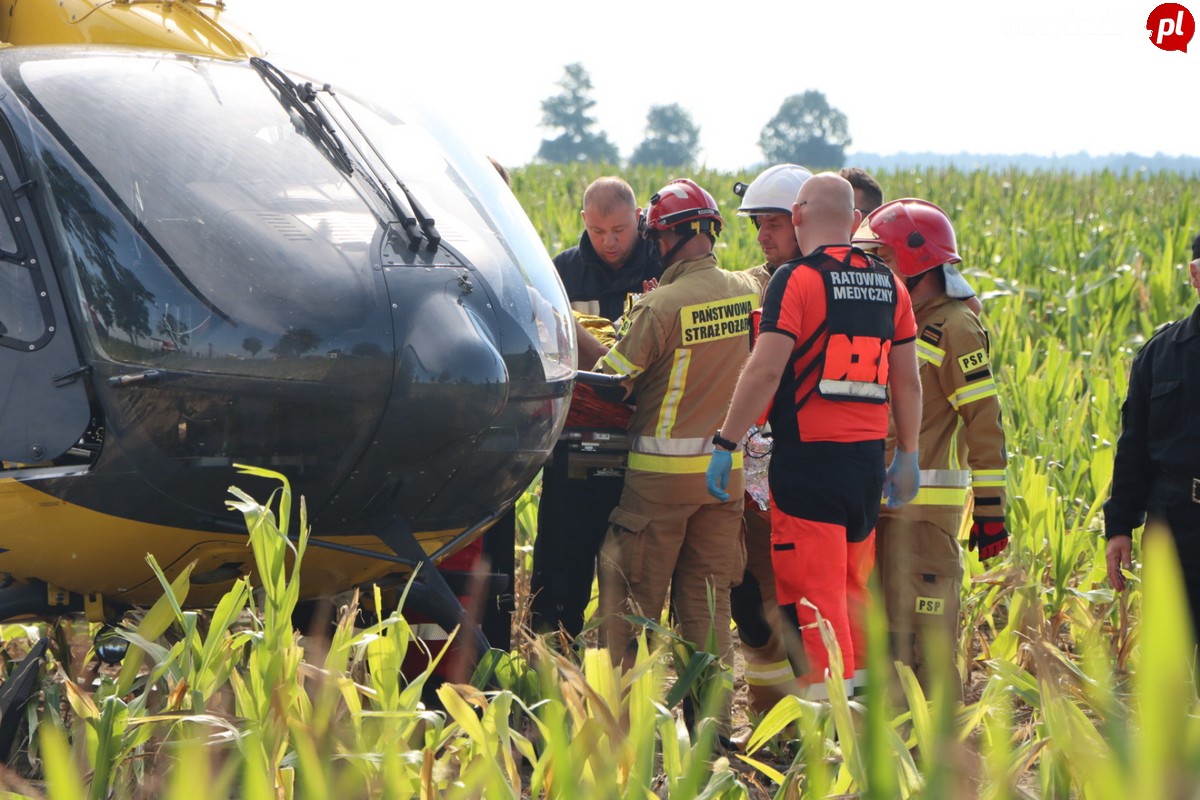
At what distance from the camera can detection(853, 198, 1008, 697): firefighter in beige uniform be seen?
4422mm

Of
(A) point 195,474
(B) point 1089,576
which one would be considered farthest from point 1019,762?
(B) point 1089,576

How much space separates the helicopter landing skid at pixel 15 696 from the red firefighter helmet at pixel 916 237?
2.84 m

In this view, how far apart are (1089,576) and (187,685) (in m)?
3.53

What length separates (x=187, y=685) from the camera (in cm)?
285

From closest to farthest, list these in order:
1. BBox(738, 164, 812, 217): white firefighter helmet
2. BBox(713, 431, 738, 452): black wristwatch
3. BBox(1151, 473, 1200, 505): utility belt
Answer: BBox(1151, 473, 1200, 505): utility belt
BBox(713, 431, 738, 452): black wristwatch
BBox(738, 164, 812, 217): white firefighter helmet

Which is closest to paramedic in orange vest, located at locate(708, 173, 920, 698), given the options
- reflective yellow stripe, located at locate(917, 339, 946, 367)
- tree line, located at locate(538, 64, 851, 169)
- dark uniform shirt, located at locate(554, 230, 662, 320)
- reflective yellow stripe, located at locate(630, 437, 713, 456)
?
A: reflective yellow stripe, located at locate(917, 339, 946, 367)

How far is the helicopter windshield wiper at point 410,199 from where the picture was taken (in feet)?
11.1

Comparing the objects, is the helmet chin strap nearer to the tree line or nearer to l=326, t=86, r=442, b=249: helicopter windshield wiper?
l=326, t=86, r=442, b=249: helicopter windshield wiper

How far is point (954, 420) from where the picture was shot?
4.55 m


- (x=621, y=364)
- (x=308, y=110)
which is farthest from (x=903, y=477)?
(x=308, y=110)

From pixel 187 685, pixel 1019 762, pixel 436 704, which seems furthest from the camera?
pixel 436 704

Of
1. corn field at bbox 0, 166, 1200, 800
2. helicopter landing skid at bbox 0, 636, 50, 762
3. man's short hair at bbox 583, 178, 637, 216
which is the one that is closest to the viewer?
corn field at bbox 0, 166, 1200, 800

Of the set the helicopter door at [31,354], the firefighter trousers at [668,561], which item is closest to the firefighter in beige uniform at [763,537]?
the firefighter trousers at [668,561]

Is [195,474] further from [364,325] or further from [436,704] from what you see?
[436,704]
